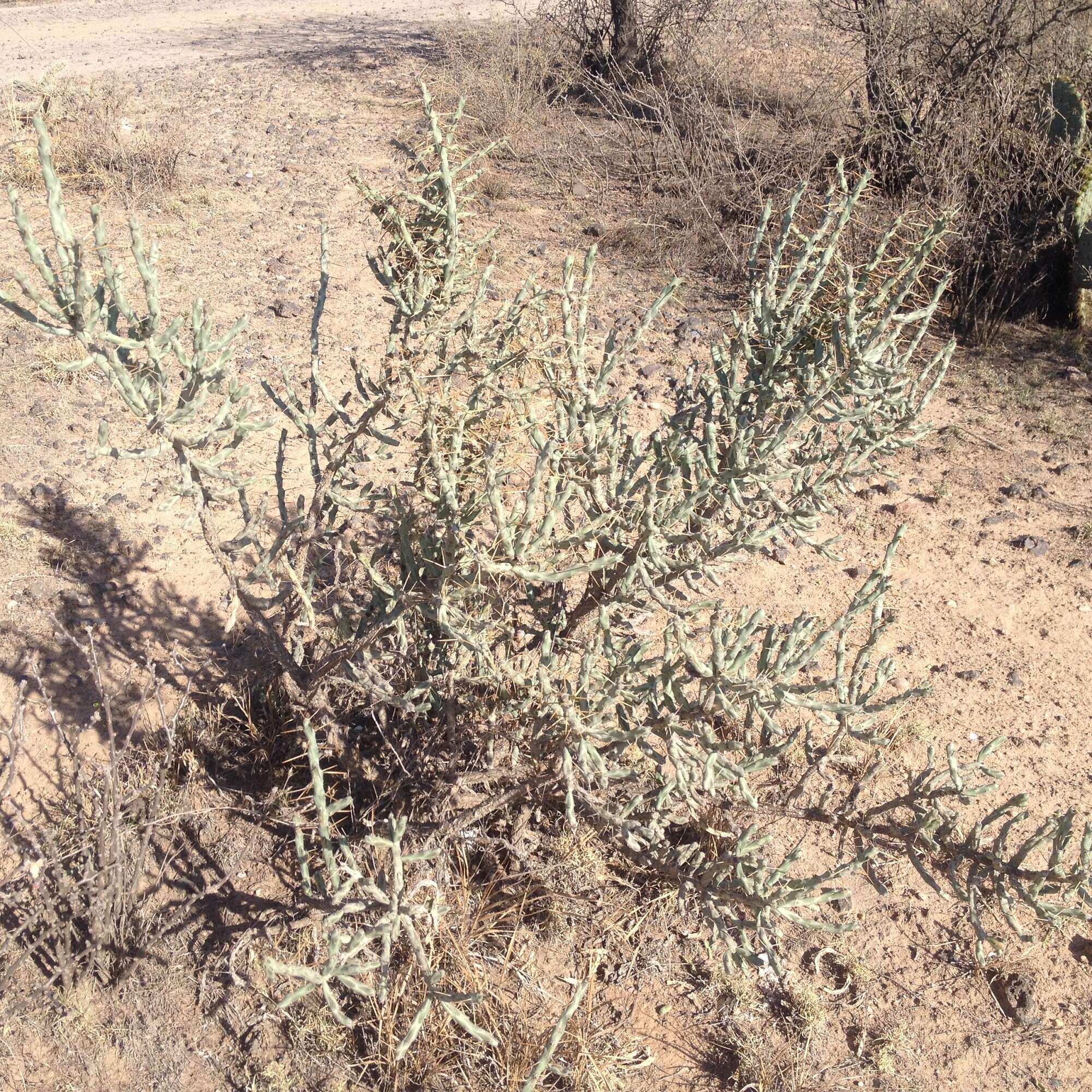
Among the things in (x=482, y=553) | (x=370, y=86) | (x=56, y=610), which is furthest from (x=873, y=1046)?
(x=370, y=86)

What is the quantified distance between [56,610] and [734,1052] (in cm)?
Answer: 251

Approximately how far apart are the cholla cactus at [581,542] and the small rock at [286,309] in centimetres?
266

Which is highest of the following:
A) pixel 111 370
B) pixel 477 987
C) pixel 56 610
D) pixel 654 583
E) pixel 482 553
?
pixel 111 370

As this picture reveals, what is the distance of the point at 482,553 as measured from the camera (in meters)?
1.67

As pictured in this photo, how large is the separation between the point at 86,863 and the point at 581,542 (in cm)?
143

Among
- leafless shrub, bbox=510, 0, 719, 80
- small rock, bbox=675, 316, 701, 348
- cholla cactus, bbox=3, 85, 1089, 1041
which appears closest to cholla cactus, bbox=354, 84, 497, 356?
cholla cactus, bbox=3, 85, 1089, 1041

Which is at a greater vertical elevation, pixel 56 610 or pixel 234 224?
pixel 234 224

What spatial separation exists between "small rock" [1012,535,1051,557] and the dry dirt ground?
0.02m

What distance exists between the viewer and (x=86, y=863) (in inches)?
90.9

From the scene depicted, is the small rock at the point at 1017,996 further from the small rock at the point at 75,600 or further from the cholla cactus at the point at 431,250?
the small rock at the point at 75,600

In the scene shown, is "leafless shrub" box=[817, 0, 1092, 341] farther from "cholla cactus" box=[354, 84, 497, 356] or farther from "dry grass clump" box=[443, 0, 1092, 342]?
"cholla cactus" box=[354, 84, 497, 356]

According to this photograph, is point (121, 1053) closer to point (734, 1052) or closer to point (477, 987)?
point (477, 987)

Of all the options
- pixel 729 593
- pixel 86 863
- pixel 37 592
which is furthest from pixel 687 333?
pixel 86 863

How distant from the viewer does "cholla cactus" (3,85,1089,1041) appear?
68.7 inches
